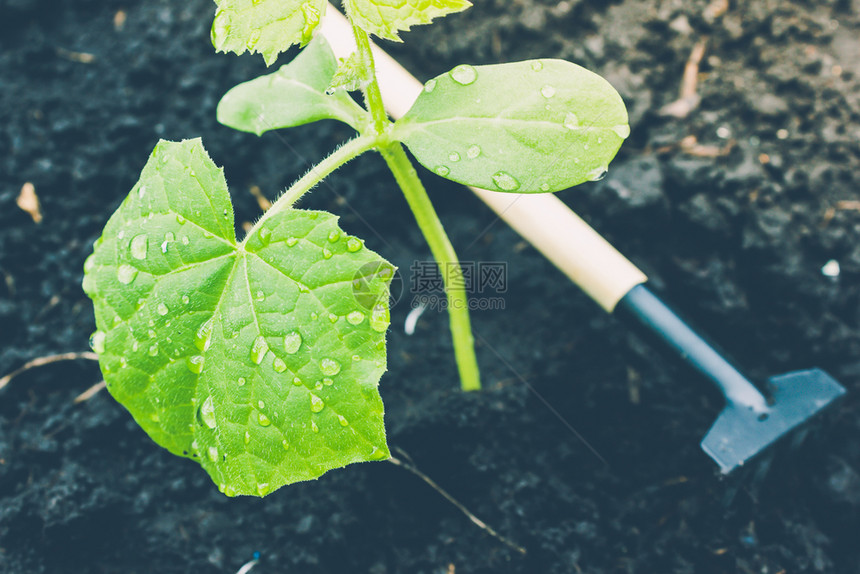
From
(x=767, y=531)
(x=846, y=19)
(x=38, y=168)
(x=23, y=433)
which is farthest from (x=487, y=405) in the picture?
(x=846, y=19)

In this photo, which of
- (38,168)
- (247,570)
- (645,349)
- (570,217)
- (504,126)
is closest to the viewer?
(504,126)

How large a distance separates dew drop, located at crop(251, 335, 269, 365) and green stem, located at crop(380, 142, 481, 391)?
38 centimetres

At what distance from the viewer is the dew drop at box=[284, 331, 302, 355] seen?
88 cm

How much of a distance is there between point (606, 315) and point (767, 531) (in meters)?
0.66

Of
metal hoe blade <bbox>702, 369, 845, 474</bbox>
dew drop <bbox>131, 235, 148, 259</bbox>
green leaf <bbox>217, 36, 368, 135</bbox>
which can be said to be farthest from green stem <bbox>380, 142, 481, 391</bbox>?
metal hoe blade <bbox>702, 369, 845, 474</bbox>

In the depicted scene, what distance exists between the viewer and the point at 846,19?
1832 millimetres

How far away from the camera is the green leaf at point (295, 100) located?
1040 mm

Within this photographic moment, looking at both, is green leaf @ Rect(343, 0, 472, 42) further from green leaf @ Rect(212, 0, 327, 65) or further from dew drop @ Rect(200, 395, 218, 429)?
dew drop @ Rect(200, 395, 218, 429)

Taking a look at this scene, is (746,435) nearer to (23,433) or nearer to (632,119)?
(632,119)

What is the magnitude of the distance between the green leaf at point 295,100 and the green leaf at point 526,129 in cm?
19

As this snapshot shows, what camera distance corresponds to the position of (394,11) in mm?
849

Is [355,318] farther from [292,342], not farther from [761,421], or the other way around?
[761,421]

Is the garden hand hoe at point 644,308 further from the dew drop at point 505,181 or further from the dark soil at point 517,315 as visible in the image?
the dew drop at point 505,181

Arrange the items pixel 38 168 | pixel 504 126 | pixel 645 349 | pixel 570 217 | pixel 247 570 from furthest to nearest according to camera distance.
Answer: pixel 38 168 → pixel 645 349 → pixel 570 217 → pixel 247 570 → pixel 504 126
